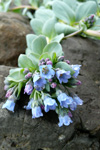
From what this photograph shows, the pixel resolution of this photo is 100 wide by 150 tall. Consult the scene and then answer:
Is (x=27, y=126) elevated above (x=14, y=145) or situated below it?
above

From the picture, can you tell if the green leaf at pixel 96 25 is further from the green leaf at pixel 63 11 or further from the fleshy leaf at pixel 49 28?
the fleshy leaf at pixel 49 28

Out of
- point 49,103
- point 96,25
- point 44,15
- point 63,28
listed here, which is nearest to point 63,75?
point 49,103

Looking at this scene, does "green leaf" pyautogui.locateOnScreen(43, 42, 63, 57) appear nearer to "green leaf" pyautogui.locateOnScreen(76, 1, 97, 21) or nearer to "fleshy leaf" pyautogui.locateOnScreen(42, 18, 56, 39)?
"fleshy leaf" pyautogui.locateOnScreen(42, 18, 56, 39)

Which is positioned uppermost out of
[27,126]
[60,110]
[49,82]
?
[49,82]

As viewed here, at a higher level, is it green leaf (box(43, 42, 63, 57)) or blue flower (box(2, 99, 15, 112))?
green leaf (box(43, 42, 63, 57))

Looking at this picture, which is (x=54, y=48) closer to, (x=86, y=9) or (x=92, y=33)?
(x=92, y=33)

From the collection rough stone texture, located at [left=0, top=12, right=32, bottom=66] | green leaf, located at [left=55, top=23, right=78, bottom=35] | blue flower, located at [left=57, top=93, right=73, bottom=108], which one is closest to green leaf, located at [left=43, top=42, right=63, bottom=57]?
blue flower, located at [left=57, top=93, right=73, bottom=108]

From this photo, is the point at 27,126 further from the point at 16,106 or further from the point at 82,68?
the point at 82,68

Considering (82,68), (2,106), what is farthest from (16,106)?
(82,68)
